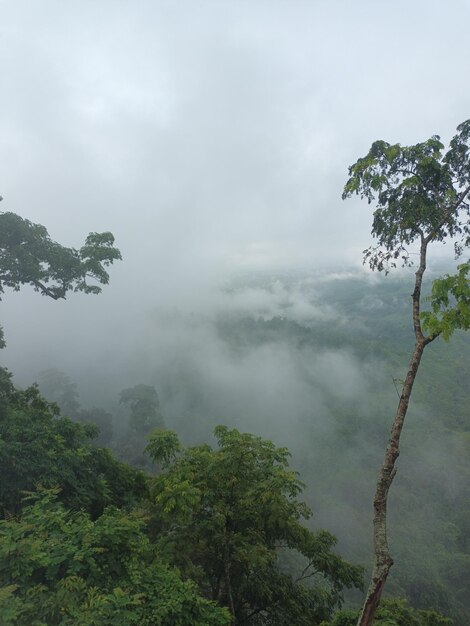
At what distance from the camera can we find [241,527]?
12.6 meters

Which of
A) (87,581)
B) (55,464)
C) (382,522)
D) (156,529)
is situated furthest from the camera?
(55,464)

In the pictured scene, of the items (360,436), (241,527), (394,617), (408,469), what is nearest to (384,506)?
(394,617)

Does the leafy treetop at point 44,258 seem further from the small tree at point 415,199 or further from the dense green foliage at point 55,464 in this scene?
the small tree at point 415,199

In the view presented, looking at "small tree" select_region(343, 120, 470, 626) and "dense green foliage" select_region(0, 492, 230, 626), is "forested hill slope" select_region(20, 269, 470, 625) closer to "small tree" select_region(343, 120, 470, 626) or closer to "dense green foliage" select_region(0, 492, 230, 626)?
"small tree" select_region(343, 120, 470, 626)

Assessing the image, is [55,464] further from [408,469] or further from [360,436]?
[360,436]

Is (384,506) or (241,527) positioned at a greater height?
(384,506)

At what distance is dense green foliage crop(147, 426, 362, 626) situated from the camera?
37.2ft

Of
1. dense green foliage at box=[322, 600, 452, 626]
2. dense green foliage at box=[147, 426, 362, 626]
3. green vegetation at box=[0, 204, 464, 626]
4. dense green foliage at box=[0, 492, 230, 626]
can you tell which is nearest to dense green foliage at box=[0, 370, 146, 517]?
green vegetation at box=[0, 204, 464, 626]

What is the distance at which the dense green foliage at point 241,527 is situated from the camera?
11.3m

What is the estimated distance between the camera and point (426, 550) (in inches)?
3019

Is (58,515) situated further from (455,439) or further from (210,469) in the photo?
(455,439)

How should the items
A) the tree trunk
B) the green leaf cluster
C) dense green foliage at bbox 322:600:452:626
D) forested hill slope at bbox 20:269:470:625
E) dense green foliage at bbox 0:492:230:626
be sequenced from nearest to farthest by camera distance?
dense green foliage at bbox 0:492:230:626 < the green leaf cluster < the tree trunk < dense green foliage at bbox 322:600:452:626 < forested hill slope at bbox 20:269:470:625

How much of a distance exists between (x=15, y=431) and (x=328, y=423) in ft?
488

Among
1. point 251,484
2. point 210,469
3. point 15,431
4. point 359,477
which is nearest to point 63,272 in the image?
point 15,431
